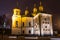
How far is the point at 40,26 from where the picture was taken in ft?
83.6

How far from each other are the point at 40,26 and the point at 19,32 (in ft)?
21.5

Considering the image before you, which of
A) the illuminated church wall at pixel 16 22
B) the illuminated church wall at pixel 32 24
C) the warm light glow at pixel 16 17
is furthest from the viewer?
the warm light glow at pixel 16 17

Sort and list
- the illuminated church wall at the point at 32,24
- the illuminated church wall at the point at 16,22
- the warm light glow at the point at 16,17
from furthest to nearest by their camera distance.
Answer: the warm light glow at the point at 16,17
the illuminated church wall at the point at 16,22
the illuminated church wall at the point at 32,24

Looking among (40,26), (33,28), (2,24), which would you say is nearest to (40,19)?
(40,26)

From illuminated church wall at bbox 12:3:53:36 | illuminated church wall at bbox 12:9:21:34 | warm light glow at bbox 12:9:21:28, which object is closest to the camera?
illuminated church wall at bbox 12:3:53:36

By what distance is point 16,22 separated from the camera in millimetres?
29375

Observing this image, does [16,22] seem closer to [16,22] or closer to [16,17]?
[16,22]

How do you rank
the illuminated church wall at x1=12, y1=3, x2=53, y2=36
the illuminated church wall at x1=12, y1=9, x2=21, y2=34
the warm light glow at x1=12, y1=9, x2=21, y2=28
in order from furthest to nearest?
1. the warm light glow at x1=12, y1=9, x2=21, y2=28
2. the illuminated church wall at x1=12, y1=9, x2=21, y2=34
3. the illuminated church wall at x1=12, y1=3, x2=53, y2=36

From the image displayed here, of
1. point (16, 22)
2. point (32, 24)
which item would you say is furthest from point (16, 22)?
point (32, 24)

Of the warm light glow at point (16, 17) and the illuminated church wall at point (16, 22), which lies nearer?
the illuminated church wall at point (16, 22)

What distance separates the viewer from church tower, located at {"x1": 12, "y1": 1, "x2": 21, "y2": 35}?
94.4ft

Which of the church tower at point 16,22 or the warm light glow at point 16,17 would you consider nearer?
the church tower at point 16,22

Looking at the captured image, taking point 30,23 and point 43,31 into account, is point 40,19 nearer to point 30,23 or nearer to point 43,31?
point 43,31

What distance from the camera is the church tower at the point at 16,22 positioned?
94.4 feet
